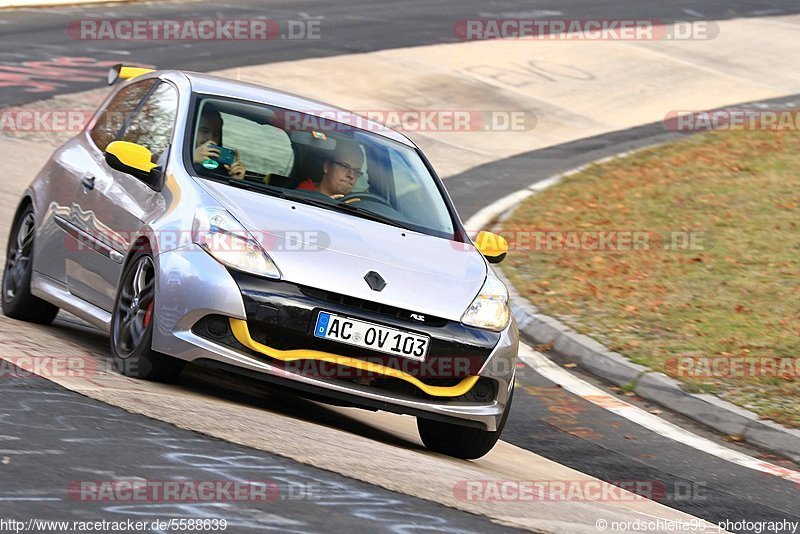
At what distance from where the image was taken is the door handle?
746 centimetres

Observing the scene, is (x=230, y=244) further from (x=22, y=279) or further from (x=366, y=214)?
(x=22, y=279)

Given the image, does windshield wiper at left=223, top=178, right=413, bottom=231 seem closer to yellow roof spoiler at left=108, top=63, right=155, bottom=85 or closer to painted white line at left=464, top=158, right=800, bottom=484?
yellow roof spoiler at left=108, top=63, right=155, bottom=85

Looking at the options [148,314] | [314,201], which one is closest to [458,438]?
[314,201]

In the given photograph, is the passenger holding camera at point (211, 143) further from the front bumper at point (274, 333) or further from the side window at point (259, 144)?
the front bumper at point (274, 333)

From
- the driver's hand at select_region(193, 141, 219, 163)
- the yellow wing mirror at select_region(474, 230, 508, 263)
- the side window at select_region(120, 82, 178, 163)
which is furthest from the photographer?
the yellow wing mirror at select_region(474, 230, 508, 263)

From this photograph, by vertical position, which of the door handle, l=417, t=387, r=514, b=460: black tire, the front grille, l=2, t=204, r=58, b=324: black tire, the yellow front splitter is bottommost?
l=417, t=387, r=514, b=460: black tire

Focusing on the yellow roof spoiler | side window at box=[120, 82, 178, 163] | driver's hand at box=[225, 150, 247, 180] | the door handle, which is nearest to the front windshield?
driver's hand at box=[225, 150, 247, 180]

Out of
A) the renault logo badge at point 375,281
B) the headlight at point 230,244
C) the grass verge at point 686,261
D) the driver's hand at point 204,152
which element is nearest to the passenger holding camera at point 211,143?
the driver's hand at point 204,152

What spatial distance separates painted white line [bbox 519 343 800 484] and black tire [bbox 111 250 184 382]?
3.20m

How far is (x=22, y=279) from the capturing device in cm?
812

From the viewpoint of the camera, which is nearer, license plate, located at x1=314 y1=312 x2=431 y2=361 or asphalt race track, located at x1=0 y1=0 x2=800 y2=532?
asphalt race track, located at x1=0 y1=0 x2=800 y2=532

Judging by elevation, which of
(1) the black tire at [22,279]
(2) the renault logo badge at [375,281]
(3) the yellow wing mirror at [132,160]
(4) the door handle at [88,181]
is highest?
(3) the yellow wing mirror at [132,160]

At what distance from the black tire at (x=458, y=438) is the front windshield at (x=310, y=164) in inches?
39.9

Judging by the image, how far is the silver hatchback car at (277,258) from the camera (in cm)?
620
